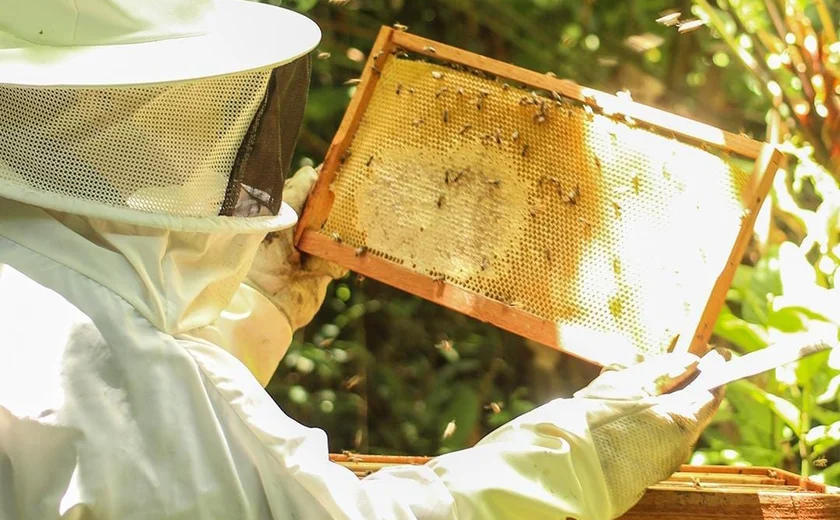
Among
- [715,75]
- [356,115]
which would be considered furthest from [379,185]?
[715,75]

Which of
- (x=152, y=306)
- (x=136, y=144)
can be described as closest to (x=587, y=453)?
(x=152, y=306)

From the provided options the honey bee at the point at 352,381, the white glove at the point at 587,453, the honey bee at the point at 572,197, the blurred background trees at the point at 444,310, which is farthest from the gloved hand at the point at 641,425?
the blurred background trees at the point at 444,310

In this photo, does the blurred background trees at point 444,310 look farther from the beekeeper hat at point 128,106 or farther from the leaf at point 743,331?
the beekeeper hat at point 128,106

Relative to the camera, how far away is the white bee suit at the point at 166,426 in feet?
4.64

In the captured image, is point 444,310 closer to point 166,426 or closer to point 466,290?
point 466,290

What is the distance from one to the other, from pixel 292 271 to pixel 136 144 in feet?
3.03

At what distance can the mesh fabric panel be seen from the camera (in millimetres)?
1478

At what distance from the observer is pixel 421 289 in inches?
88.4

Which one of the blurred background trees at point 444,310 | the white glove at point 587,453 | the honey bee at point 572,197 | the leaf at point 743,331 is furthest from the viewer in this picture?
the blurred background trees at point 444,310

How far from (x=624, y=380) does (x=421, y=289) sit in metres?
0.58

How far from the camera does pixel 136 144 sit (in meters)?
1.53

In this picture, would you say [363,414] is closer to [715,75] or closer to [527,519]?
[715,75]

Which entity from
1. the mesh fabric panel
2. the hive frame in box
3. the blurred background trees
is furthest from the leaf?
the mesh fabric panel

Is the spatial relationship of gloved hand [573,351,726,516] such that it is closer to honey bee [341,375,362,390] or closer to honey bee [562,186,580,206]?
honey bee [562,186,580,206]
